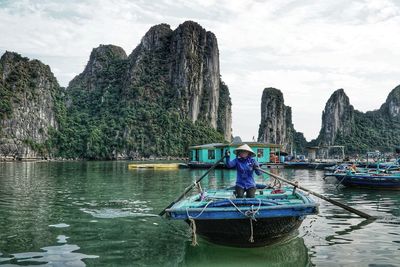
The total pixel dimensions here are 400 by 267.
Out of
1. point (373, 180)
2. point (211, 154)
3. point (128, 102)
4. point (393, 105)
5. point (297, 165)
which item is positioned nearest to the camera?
point (373, 180)

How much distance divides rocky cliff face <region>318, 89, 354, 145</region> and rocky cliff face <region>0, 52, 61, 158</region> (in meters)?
81.4

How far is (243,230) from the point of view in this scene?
7660 millimetres

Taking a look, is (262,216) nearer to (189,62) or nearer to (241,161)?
(241,161)

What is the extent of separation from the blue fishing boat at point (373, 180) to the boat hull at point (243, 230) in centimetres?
1398

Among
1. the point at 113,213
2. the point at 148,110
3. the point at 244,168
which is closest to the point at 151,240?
the point at 244,168

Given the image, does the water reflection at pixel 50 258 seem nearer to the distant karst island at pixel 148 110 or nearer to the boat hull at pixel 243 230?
the boat hull at pixel 243 230

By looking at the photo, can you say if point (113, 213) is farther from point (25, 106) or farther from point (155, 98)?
point (155, 98)

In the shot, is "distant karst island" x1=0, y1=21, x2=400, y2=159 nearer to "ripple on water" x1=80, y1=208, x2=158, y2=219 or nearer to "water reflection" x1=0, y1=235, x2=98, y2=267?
"ripple on water" x1=80, y1=208, x2=158, y2=219

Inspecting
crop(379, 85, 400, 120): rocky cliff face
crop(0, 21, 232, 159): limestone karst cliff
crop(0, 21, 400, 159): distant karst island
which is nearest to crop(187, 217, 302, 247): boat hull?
crop(0, 21, 400, 159): distant karst island

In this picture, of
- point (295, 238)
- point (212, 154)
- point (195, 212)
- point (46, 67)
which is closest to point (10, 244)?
point (195, 212)

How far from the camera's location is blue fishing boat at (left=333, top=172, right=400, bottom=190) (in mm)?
19953

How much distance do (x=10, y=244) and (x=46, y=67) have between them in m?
119

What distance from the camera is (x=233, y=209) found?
7.56m

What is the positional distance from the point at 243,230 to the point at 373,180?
49.5 ft
